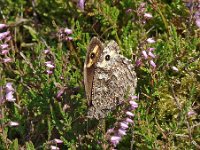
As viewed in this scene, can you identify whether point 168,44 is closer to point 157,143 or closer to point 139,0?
point 139,0

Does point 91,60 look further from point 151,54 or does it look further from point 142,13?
point 142,13

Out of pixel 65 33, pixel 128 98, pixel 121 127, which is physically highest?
pixel 65 33

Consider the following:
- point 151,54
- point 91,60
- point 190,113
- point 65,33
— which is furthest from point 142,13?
point 91,60

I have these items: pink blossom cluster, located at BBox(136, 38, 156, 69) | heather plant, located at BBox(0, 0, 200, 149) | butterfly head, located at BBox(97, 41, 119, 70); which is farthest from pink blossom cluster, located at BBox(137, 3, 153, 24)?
butterfly head, located at BBox(97, 41, 119, 70)

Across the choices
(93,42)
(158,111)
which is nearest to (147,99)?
(158,111)

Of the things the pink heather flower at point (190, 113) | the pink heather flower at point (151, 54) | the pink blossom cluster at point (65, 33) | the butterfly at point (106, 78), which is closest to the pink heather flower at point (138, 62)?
the pink heather flower at point (151, 54)

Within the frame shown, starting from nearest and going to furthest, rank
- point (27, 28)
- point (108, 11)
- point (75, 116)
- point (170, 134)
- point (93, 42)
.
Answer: point (93, 42) → point (170, 134) → point (75, 116) → point (108, 11) → point (27, 28)

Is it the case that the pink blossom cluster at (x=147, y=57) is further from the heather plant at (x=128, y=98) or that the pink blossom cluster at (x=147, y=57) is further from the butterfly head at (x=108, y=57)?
the butterfly head at (x=108, y=57)
